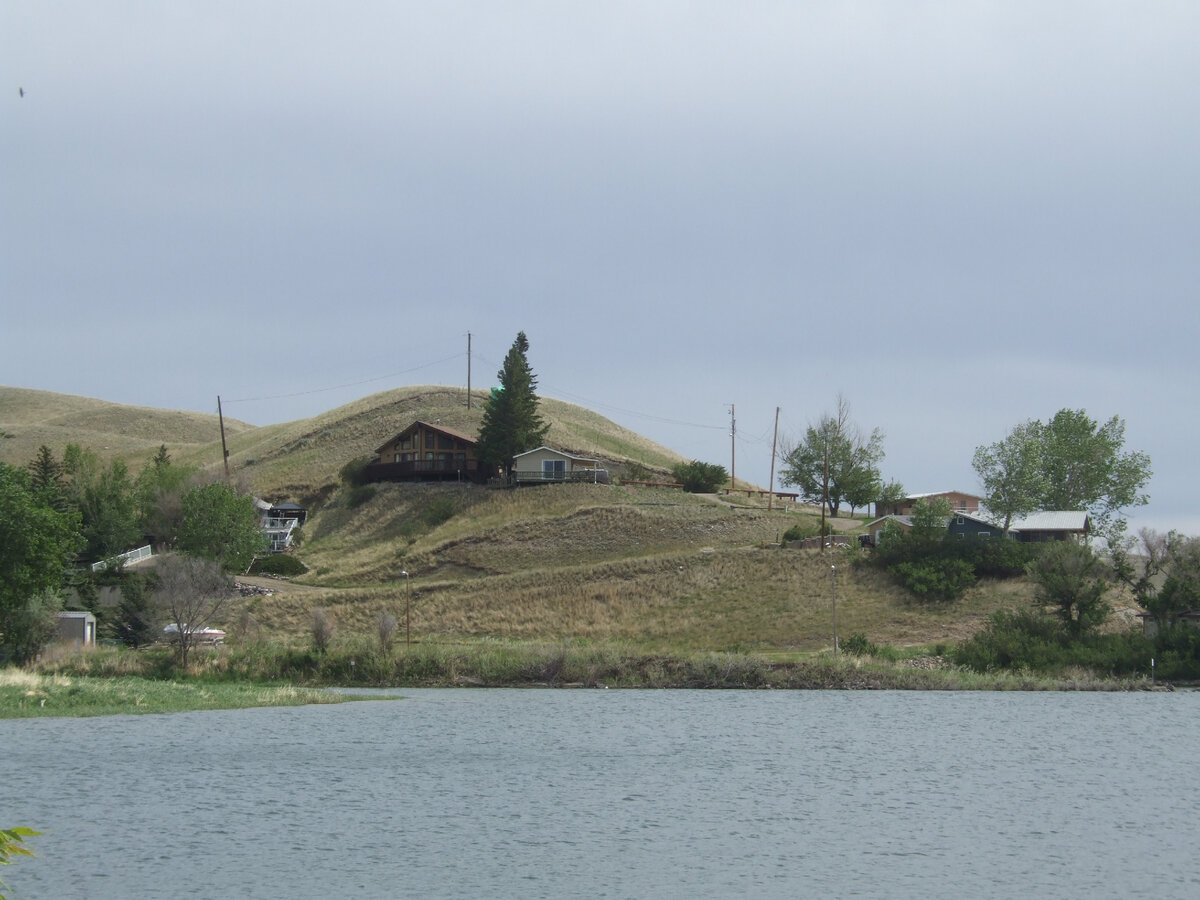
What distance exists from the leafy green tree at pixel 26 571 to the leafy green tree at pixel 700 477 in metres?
61.4

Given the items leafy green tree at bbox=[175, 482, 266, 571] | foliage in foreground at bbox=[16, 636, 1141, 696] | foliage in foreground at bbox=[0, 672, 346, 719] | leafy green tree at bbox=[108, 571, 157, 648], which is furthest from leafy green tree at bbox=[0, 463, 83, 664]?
leafy green tree at bbox=[175, 482, 266, 571]

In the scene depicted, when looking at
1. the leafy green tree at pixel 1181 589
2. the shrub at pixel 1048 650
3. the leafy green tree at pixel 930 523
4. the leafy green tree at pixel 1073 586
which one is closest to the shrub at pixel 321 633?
the shrub at pixel 1048 650

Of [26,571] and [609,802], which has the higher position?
[26,571]

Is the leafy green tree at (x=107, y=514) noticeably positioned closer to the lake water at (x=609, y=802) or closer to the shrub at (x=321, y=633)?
the shrub at (x=321, y=633)

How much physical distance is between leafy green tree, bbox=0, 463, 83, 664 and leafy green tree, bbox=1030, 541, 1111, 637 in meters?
49.5

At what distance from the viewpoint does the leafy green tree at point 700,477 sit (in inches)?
4336

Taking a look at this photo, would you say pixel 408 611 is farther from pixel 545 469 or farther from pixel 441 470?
pixel 441 470

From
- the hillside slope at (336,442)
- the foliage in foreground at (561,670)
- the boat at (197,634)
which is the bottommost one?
the foliage in foreground at (561,670)

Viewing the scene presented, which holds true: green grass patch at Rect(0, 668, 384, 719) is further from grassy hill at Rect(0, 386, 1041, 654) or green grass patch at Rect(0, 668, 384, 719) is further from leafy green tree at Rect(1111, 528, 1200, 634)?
leafy green tree at Rect(1111, 528, 1200, 634)

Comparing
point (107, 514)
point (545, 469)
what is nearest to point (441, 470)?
point (545, 469)

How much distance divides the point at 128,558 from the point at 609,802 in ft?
203

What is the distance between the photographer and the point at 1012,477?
8688cm

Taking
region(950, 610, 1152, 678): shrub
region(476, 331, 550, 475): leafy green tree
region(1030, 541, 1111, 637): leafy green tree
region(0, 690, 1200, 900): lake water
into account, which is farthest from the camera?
region(476, 331, 550, 475): leafy green tree

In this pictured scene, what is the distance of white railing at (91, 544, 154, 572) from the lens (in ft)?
258
